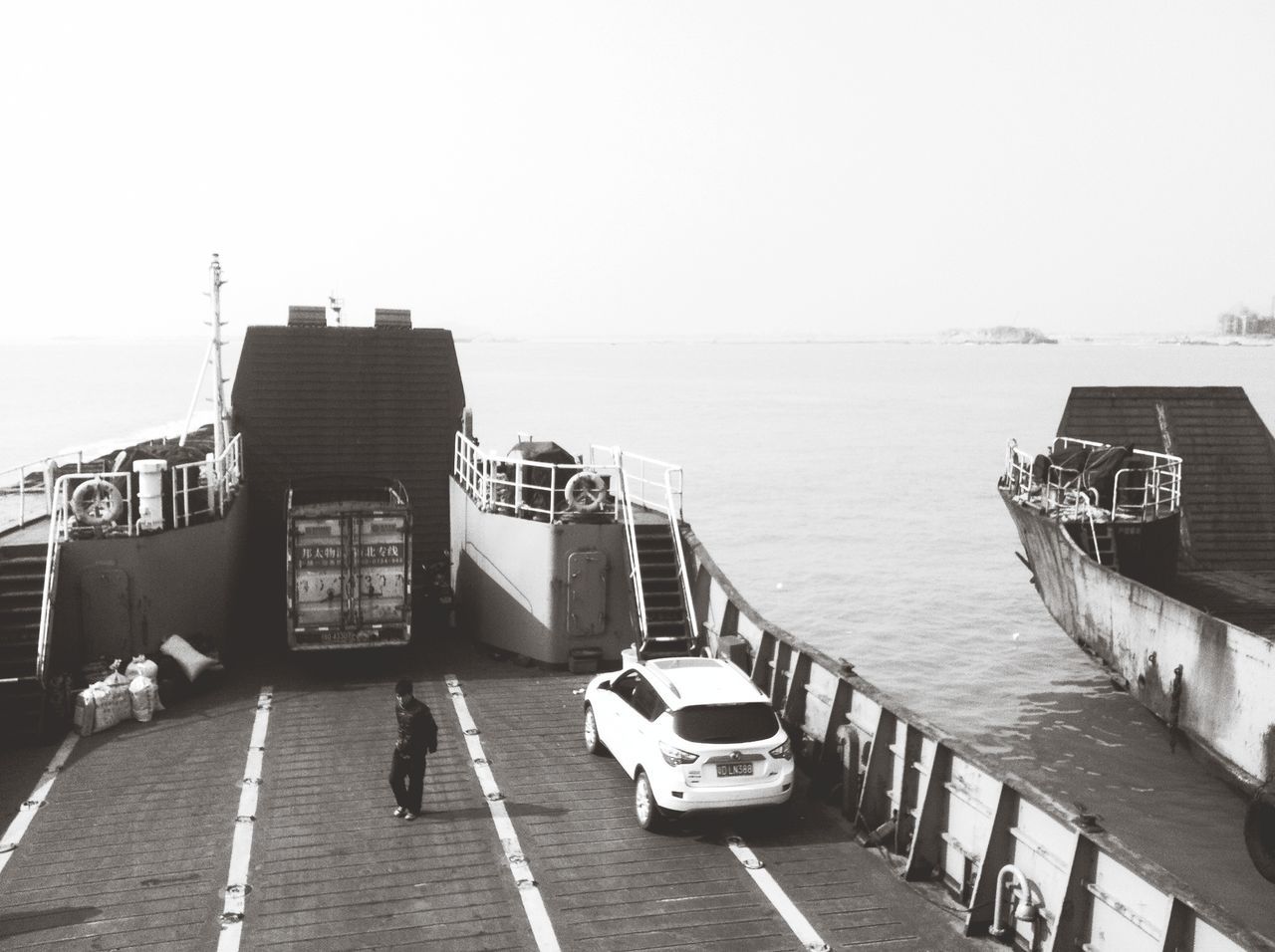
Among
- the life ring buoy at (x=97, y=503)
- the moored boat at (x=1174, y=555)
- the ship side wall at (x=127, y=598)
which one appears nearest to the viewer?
the ship side wall at (x=127, y=598)

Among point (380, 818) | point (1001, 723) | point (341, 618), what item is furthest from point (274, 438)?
point (1001, 723)

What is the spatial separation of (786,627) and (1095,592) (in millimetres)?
13001

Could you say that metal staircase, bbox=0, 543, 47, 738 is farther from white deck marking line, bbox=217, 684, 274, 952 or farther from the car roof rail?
the car roof rail

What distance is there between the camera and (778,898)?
410 inches

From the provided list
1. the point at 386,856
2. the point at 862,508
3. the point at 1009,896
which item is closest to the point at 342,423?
the point at 386,856

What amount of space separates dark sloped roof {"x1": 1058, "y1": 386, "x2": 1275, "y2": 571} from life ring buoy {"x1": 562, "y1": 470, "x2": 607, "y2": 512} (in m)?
19.2

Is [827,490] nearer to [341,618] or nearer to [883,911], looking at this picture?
[341,618]

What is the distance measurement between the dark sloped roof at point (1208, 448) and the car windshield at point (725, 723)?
73.4 feet

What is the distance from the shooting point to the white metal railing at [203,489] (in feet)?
57.8

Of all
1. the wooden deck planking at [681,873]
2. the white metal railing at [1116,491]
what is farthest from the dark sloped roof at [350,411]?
the white metal railing at [1116,491]

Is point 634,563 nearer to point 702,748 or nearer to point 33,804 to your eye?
point 702,748

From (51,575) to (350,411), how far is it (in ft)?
30.3

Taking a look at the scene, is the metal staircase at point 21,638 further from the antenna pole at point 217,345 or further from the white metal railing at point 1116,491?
the white metal railing at point 1116,491

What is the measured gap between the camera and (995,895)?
33.1ft
